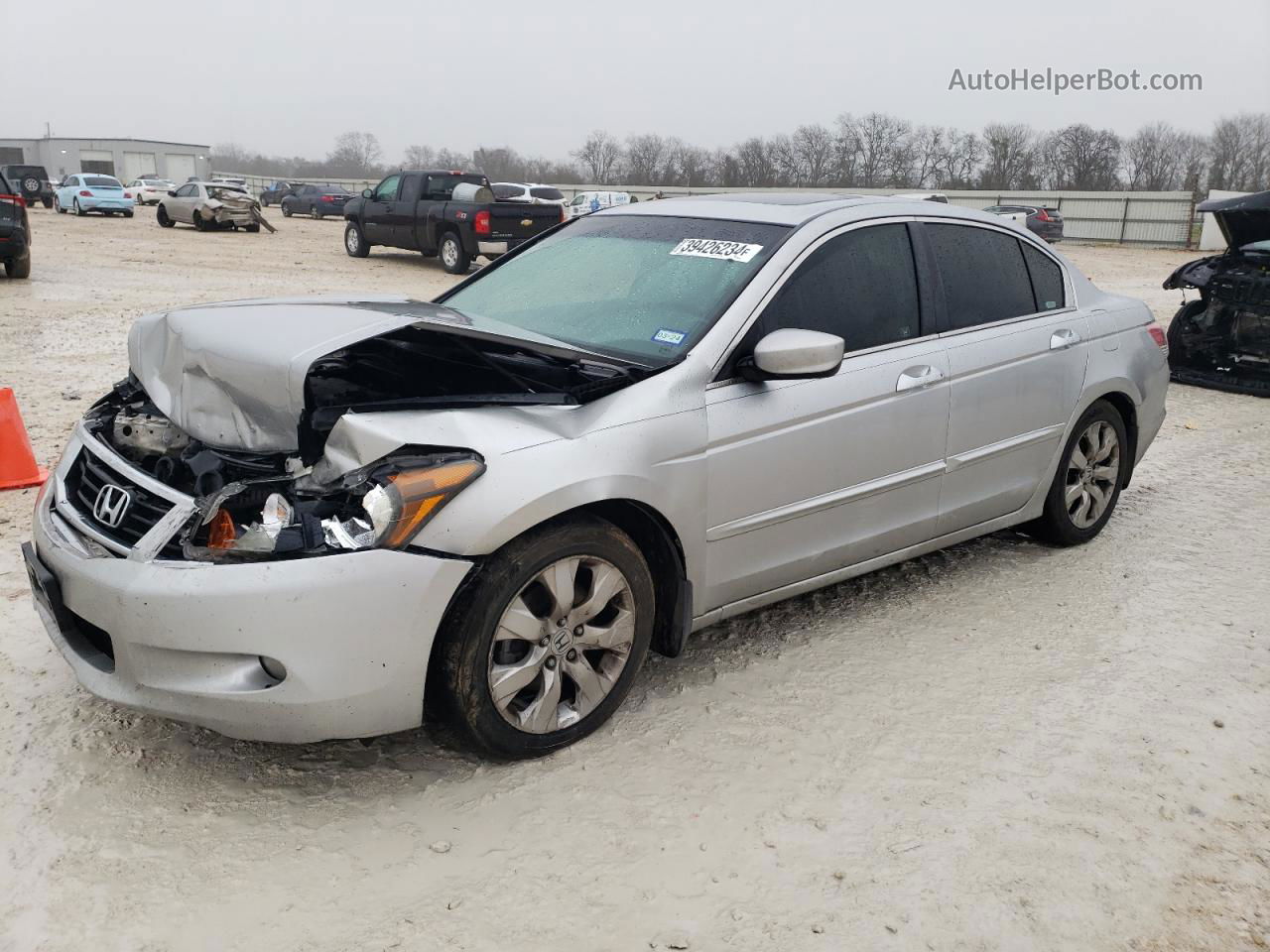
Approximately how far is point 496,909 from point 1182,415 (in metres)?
7.95

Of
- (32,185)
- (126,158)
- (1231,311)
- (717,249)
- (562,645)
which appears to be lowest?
(562,645)

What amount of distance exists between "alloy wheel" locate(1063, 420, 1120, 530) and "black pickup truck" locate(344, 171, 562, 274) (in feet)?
44.4

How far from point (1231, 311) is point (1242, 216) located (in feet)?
2.98

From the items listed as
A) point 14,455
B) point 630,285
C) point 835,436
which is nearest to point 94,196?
point 14,455

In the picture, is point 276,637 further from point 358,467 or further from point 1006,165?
point 1006,165

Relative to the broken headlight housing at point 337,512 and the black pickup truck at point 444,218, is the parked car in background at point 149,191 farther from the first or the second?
the broken headlight housing at point 337,512

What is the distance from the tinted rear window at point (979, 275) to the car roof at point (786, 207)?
106mm

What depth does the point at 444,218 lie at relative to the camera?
19094mm

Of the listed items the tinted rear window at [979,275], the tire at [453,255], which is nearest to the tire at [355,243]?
the tire at [453,255]

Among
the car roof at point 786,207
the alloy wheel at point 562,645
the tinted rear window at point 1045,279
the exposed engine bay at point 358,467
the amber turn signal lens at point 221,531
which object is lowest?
the alloy wheel at point 562,645

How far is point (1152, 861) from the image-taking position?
9.48 feet

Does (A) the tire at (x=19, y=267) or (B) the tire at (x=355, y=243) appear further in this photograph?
→ (B) the tire at (x=355, y=243)

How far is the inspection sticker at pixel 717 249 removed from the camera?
3938 mm

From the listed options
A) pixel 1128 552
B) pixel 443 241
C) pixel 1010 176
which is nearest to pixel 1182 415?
pixel 1128 552
